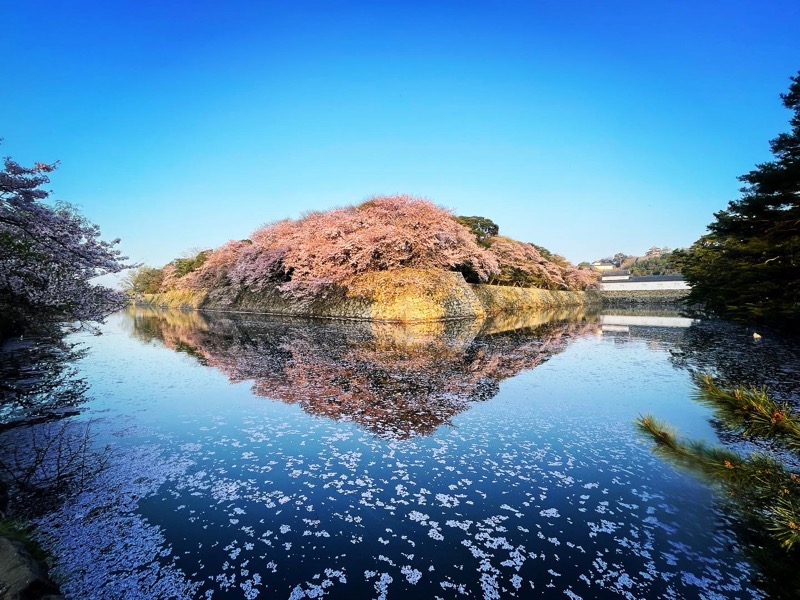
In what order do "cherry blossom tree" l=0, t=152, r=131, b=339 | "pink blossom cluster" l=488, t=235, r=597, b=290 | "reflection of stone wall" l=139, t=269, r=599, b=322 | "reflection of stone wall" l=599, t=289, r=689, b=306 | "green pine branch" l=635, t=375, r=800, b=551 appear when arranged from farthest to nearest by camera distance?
"reflection of stone wall" l=599, t=289, r=689, b=306, "pink blossom cluster" l=488, t=235, r=597, b=290, "reflection of stone wall" l=139, t=269, r=599, b=322, "cherry blossom tree" l=0, t=152, r=131, b=339, "green pine branch" l=635, t=375, r=800, b=551

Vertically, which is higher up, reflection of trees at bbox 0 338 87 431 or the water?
reflection of trees at bbox 0 338 87 431

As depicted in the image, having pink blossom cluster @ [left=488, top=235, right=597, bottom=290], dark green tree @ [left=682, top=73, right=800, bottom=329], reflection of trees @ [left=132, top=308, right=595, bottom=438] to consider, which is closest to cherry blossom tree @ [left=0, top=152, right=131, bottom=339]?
reflection of trees @ [left=132, top=308, right=595, bottom=438]

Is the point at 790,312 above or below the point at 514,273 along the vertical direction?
below

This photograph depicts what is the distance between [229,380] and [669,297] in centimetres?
7909

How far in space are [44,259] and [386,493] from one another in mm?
8839

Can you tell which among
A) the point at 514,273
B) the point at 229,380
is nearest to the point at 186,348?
the point at 229,380

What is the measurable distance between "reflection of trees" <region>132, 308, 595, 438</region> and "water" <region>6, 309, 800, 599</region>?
103mm

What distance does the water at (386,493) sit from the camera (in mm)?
2982

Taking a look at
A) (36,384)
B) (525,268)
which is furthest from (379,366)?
(525,268)

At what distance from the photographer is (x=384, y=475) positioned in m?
4.73

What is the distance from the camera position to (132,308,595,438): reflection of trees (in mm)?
7336

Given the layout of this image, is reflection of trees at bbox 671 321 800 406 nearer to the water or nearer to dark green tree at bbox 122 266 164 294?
the water

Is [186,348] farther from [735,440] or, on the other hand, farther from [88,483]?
[735,440]

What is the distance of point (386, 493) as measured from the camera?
4309 mm
